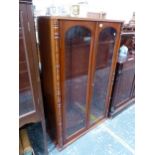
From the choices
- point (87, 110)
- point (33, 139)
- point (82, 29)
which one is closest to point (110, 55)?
point (82, 29)

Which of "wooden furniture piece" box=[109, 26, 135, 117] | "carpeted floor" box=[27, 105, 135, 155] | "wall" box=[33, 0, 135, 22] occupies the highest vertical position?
"wall" box=[33, 0, 135, 22]

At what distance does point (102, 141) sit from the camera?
191cm

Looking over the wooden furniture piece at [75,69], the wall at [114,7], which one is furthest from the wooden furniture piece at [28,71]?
the wall at [114,7]

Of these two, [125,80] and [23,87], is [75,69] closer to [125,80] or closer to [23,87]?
[23,87]

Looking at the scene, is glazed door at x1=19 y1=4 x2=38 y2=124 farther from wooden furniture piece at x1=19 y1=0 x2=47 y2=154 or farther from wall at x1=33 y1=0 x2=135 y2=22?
wall at x1=33 y1=0 x2=135 y2=22

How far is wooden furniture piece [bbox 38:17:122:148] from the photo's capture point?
128cm

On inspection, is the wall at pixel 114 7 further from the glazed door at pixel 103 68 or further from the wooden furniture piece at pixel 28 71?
the wooden furniture piece at pixel 28 71

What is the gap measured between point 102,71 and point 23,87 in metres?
1.05

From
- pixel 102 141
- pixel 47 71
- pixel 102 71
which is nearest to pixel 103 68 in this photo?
pixel 102 71

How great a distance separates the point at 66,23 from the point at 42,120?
896mm

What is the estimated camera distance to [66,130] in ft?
5.68

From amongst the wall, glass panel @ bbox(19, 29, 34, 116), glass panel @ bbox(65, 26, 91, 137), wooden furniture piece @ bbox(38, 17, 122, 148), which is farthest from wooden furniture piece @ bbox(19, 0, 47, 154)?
the wall

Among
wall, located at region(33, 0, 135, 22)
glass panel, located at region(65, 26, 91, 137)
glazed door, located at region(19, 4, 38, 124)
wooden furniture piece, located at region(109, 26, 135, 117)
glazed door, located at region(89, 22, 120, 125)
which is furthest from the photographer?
wall, located at region(33, 0, 135, 22)
